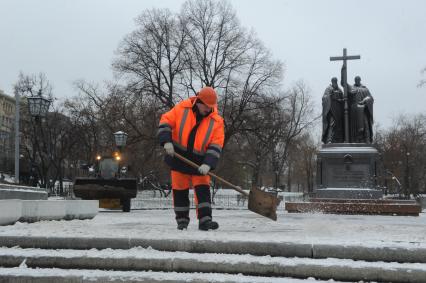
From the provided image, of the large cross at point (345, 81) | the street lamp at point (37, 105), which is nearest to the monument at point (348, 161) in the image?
the large cross at point (345, 81)

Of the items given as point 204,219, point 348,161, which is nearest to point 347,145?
point 348,161

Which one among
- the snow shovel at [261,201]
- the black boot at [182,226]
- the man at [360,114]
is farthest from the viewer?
the man at [360,114]

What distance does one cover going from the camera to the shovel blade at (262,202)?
725cm

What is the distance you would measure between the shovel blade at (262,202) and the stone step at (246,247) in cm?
244

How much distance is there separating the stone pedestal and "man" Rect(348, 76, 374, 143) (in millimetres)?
758

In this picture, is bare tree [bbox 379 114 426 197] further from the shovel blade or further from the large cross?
the shovel blade

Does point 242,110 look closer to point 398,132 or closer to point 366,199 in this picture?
point 366,199

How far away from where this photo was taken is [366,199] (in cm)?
1612

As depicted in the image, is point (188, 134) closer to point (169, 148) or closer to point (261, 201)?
point (169, 148)

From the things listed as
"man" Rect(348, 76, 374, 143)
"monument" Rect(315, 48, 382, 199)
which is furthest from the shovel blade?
"man" Rect(348, 76, 374, 143)

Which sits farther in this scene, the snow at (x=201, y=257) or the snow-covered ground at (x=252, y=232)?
the snow-covered ground at (x=252, y=232)

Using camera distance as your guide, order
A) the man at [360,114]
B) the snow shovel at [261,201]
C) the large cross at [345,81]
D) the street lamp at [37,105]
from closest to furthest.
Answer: the snow shovel at [261,201] < the street lamp at [37,105] < the large cross at [345,81] < the man at [360,114]

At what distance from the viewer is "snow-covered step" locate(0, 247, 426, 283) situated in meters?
4.27

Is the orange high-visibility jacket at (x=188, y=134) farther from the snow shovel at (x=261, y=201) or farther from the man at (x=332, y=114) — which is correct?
the man at (x=332, y=114)
